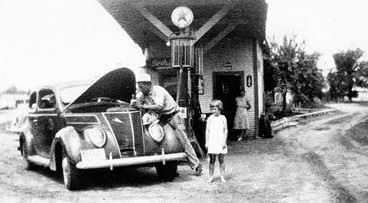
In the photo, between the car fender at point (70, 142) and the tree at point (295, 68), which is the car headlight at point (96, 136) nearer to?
the car fender at point (70, 142)

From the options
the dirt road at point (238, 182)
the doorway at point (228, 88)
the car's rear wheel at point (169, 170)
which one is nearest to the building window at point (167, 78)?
the doorway at point (228, 88)

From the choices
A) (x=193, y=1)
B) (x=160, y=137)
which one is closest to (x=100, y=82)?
(x=160, y=137)

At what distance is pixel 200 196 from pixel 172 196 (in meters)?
0.36

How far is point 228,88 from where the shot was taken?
16.2m

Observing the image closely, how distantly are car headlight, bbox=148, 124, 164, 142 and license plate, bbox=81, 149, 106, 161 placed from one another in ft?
2.95

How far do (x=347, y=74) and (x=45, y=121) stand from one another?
296 feet

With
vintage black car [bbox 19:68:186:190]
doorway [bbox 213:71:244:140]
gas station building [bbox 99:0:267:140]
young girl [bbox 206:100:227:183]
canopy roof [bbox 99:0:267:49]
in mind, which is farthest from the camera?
doorway [bbox 213:71:244:140]

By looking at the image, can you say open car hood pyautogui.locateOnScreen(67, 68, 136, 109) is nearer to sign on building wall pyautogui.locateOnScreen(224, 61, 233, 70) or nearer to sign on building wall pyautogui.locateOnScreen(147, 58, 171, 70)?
sign on building wall pyautogui.locateOnScreen(147, 58, 171, 70)

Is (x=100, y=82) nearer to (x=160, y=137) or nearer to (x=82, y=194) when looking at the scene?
(x=160, y=137)

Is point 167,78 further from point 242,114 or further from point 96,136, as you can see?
point 96,136

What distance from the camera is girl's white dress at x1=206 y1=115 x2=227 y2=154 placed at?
752 cm

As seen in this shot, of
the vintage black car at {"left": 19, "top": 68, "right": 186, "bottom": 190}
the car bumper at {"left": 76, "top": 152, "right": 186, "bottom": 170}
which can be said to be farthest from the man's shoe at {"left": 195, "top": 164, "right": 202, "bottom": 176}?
the car bumper at {"left": 76, "top": 152, "right": 186, "bottom": 170}

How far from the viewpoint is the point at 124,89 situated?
888 centimetres

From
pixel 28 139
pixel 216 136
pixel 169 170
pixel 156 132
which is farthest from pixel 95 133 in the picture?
pixel 28 139
